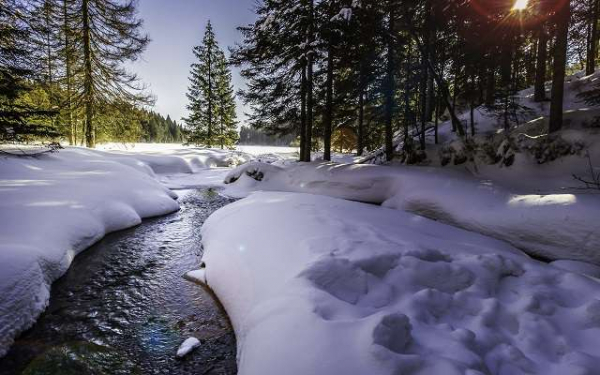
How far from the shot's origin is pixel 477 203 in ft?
22.2

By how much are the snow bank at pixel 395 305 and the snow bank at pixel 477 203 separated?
1.11 m

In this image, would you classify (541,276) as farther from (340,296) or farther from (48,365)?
(48,365)

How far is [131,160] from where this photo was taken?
14.4 metres

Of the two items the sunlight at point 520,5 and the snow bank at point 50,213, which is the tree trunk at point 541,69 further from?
the snow bank at point 50,213

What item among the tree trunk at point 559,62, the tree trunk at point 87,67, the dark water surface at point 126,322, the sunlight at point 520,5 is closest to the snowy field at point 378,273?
the dark water surface at point 126,322

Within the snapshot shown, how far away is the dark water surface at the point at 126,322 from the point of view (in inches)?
126

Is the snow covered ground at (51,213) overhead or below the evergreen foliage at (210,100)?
below

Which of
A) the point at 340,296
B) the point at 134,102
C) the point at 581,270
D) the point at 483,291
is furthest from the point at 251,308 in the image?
the point at 134,102

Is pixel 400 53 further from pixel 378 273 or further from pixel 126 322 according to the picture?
pixel 126 322

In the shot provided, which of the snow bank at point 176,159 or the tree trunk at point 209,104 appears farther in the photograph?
the tree trunk at point 209,104

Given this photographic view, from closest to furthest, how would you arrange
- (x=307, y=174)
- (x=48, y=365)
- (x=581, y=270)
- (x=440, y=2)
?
(x=48, y=365) < (x=581, y=270) < (x=440, y=2) < (x=307, y=174)

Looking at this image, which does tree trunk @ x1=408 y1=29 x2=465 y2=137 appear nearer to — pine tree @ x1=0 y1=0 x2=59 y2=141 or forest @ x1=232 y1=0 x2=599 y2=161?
forest @ x1=232 y1=0 x2=599 y2=161

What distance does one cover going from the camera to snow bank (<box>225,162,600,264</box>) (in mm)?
5074

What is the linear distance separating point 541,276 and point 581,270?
1.60 m
